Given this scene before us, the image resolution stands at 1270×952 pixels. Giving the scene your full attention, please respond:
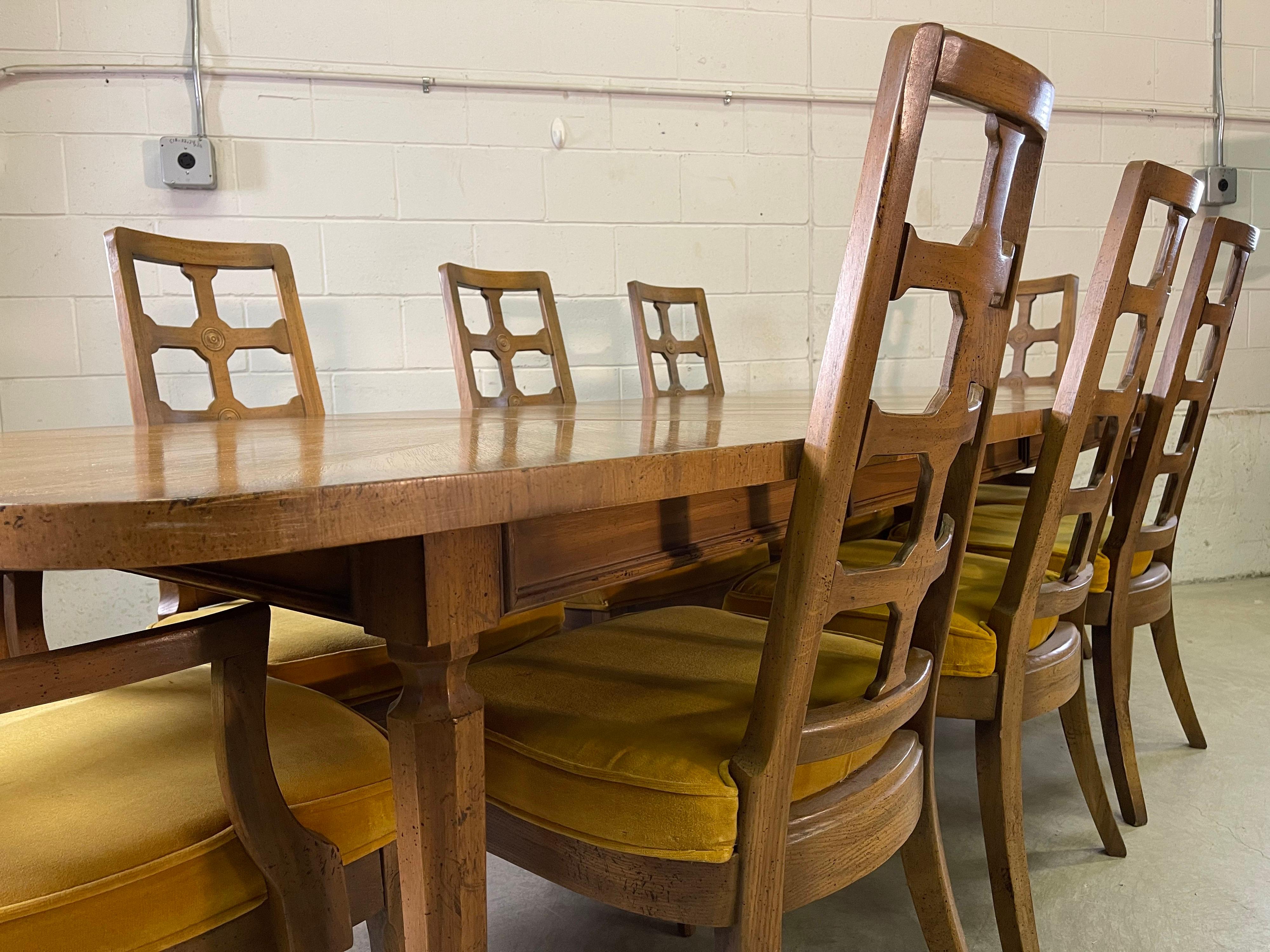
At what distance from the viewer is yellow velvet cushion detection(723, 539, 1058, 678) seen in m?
1.31

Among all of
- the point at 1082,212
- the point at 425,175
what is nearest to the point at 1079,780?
the point at 425,175

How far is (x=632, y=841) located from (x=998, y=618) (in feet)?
2.31

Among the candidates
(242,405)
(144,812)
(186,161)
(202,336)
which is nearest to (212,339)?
(202,336)

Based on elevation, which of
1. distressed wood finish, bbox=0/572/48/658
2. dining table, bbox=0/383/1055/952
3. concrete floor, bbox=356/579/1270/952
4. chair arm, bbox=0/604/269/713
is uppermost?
dining table, bbox=0/383/1055/952

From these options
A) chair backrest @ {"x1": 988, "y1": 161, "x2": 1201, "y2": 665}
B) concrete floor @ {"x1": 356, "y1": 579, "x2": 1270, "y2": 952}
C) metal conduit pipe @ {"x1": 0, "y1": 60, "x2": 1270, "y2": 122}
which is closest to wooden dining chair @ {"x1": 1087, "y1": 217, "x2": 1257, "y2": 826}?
concrete floor @ {"x1": 356, "y1": 579, "x2": 1270, "y2": 952}

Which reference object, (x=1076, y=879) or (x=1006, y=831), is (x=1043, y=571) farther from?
(x=1076, y=879)

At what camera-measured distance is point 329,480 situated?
556 mm

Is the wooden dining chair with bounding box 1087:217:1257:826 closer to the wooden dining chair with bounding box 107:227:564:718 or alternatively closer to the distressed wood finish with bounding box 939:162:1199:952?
the distressed wood finish with bounding box 939:162:1199:952

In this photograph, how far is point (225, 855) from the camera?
2.40 ft

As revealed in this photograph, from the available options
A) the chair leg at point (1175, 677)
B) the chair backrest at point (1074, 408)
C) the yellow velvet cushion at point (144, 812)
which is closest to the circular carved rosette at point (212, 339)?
the yellow velvet cushion at point (144, 812)

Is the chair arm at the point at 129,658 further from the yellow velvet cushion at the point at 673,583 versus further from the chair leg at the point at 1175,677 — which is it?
the chair leg at the point at 1175,677

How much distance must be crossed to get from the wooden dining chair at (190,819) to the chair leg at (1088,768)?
125cm

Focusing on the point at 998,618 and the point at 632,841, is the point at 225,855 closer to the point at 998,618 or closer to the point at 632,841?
the point at 632,841

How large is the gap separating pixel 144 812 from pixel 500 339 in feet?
6.01
